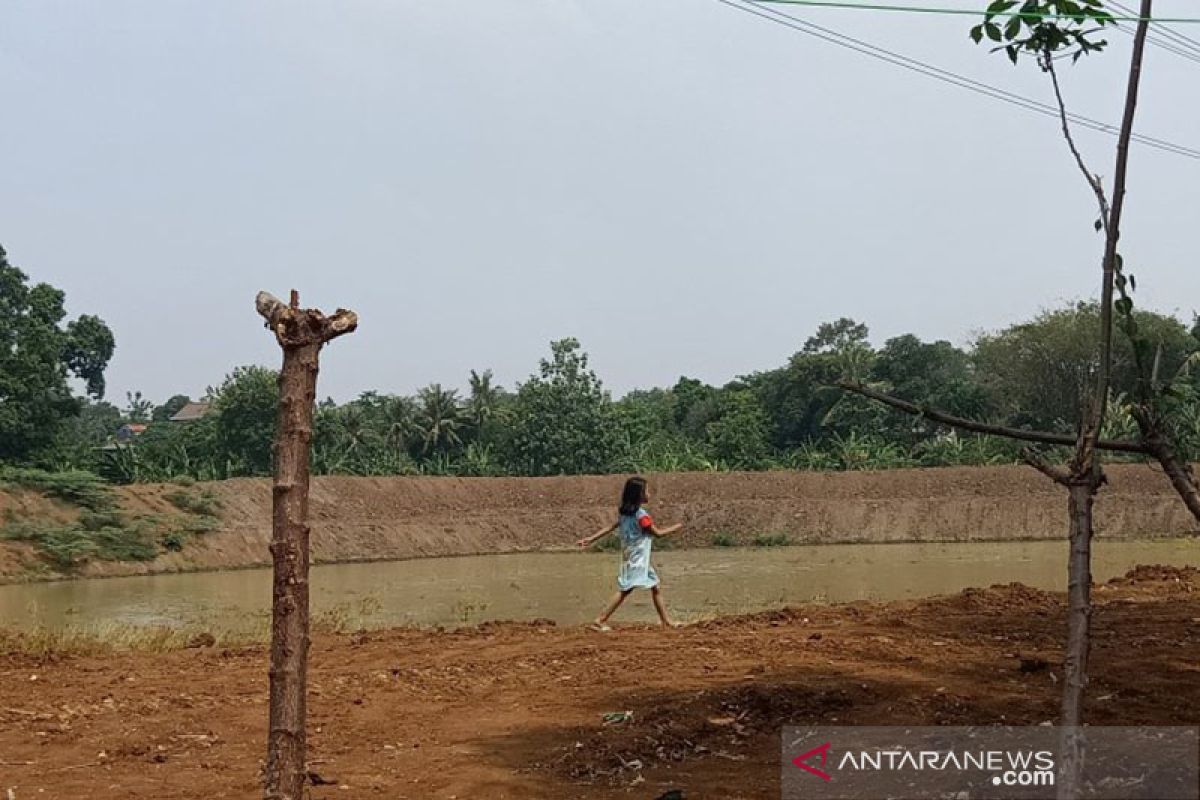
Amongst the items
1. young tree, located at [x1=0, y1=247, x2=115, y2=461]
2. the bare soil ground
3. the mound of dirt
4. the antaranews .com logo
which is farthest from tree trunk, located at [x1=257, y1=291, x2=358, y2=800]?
young tree, located at [x1=0, y1=247, x2=115, y2=461]

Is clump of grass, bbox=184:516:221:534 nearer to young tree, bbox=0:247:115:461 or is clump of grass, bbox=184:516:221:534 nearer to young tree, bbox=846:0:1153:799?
young tree, bbox=0:247:115:461

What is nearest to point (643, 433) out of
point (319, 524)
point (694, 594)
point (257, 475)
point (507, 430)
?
point (507, 430)

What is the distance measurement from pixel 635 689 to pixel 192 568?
24571 mm

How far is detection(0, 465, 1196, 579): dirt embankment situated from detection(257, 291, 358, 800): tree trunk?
89.9ft

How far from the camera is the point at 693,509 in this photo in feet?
123

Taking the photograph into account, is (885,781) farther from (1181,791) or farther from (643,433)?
(643,433)

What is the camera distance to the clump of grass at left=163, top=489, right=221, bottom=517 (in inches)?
1276

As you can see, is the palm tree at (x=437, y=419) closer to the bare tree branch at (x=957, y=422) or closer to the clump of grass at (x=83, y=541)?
the clump of grass at (x=83, y=541)

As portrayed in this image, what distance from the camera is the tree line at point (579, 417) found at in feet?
125

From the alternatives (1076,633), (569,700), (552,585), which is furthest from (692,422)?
(1076,633)

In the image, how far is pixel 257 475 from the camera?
41.1m

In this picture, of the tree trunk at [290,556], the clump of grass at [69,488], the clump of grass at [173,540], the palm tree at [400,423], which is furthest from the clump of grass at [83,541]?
the tree trunk at [290,556]

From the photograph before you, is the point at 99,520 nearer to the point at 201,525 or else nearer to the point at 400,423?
the point at 201,525

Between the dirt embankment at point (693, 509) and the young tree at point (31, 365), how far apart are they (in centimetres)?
663
